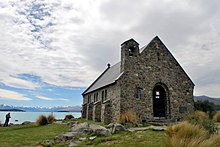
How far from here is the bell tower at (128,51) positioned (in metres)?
21.7

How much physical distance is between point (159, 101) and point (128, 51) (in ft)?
23.9

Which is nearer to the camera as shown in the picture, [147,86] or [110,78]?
[147,86]

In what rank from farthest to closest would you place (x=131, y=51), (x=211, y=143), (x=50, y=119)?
(x=50, y=119) < (x=131, y=51) < (x=211, y=143)

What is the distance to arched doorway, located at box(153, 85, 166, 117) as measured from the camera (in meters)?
24.1

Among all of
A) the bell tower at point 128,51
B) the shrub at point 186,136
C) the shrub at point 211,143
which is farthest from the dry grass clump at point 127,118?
the shrub at point 211,143

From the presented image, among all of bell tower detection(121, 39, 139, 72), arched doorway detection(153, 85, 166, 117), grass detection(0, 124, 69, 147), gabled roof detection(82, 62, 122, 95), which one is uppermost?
bell tower detection(121, 39, 139, 72)

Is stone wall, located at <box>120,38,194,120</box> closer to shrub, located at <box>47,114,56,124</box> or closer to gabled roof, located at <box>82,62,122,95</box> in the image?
gabled roof, located at <box>82,62,122,95</box>

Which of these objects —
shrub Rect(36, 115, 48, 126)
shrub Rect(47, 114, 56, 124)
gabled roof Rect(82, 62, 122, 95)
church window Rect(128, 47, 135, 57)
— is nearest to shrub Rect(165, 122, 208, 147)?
church window Rect(128, 47, 135, 57)

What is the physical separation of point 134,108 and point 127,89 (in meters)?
1.90

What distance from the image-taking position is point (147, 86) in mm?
22250

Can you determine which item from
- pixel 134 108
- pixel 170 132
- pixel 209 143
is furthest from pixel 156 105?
pixel 209 143

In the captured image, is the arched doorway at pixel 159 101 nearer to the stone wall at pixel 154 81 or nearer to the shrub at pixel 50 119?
the stone wall at pixel 154 81

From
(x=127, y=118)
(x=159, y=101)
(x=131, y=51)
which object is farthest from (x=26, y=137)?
(x=159, y=101)

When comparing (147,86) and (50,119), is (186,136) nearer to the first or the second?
(147,86)
